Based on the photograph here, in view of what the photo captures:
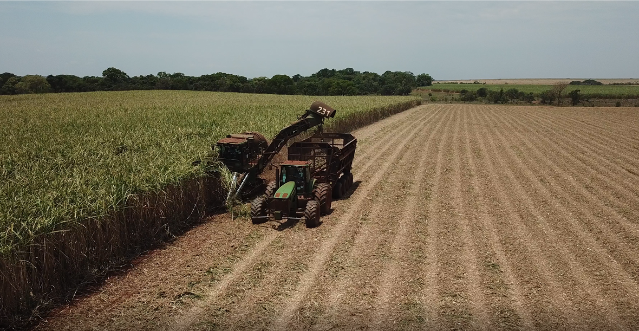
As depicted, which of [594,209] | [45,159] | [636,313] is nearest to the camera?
[636,313]

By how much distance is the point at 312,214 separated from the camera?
398 inches

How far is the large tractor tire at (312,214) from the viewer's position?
10.1 m

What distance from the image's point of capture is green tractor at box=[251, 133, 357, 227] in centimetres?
1020

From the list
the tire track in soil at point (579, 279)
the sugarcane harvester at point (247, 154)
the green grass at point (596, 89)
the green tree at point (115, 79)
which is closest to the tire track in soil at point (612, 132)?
the tire track in soil at point (579, 279)

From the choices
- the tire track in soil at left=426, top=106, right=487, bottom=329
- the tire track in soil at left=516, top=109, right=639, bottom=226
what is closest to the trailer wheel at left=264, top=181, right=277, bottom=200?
the tire track in soil at left=426, top=106, right=487, bottom=329

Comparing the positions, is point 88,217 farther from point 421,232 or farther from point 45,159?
point 421,232

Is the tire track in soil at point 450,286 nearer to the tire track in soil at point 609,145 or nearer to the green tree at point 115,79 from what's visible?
the tire track in soil at point 609,145

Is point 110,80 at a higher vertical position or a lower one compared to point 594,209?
higher

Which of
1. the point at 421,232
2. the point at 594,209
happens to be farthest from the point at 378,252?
the point at 594,209

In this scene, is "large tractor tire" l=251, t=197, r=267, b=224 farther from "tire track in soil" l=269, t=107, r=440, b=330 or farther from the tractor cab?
"tire track in soil" l=269, t=107, r=440, b=330

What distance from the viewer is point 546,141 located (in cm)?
2481

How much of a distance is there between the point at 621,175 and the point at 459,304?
41.8 feet

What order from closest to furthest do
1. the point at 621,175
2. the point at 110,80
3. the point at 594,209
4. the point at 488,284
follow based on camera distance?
the point at 488,284 < the point at 594,209 < the point at 621,175 < the point at 110,80

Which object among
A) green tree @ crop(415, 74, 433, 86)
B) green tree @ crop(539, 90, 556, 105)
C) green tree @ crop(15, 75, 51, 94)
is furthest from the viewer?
green tree @ crop(415, 74, 433, 86)
